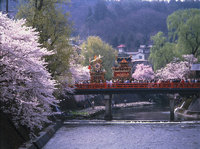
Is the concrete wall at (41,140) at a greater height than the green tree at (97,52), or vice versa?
the green tree at (97,52)

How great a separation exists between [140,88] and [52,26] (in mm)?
17314

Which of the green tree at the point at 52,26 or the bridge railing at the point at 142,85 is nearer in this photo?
the green tree at the point at 52,26

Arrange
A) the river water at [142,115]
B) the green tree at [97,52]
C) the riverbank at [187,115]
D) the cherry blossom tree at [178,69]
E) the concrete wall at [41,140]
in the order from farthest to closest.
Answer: the green tree at [97,52] < the cherry blossom tree at [178,69] < the river water at [142,115] < the riverbank at [187,115] < the concrete wall at [41,140]

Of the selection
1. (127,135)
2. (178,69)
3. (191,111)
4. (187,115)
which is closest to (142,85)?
(187,115)

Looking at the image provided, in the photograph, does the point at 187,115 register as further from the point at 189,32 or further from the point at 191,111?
the point at 189,32

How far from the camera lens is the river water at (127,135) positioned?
26.6 m

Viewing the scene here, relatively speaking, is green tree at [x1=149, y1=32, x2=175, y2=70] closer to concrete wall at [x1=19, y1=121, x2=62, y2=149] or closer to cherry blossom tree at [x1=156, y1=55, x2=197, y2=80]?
cherry blossom tree at [x1=156, y1=55, x2=197, y2=80]

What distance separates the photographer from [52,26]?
3409cm

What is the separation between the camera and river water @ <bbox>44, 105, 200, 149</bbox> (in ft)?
87.2

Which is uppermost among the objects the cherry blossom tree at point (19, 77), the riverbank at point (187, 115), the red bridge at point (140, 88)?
the cherry blossom tree at point (19, 77)

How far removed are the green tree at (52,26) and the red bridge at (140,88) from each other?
35.4 ft

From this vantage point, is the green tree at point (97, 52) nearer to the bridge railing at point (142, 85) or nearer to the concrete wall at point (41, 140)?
the bridge railing at point (142, 85)

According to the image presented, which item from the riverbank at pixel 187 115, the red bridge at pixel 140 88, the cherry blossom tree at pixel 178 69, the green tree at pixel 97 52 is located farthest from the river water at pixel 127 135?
the green tree at pixel 97 52

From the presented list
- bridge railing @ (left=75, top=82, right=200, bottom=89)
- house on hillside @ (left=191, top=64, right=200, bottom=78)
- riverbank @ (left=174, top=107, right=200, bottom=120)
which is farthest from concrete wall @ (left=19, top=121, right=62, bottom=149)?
house on hillside @ (left=191, top=64, right=200, bottom=78)
